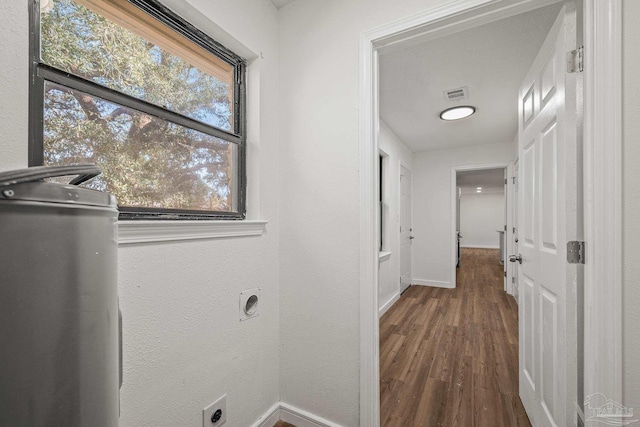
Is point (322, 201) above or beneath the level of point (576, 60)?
beneath

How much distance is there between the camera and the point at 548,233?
1.30 meters

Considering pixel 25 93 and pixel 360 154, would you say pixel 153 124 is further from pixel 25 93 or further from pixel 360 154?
pixel 360 154

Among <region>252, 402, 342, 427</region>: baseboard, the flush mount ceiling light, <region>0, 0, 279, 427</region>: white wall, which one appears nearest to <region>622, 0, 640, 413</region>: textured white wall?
<region>252, 402, 342, 427</region>: baseboard

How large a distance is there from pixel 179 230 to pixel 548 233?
167 cm

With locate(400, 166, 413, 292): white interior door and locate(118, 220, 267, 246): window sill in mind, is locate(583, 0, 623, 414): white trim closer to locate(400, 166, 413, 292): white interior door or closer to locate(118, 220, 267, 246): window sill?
locate(118, 220, 267, 246): window sill

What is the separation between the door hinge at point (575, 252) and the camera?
40.7 inches

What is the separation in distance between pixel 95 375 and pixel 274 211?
1174 mm

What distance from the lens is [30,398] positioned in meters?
0.41

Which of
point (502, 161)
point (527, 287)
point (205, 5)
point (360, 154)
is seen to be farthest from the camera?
point (502, 161)

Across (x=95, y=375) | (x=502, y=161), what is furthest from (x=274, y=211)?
(x=502, y=161)

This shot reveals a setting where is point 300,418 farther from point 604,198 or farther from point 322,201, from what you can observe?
point 604,198

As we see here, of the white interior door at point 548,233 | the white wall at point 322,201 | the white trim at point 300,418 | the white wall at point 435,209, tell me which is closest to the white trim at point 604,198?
the white interior door at point 548,233

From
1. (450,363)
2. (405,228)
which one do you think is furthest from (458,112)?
(450,363)

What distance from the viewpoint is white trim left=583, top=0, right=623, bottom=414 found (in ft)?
3.02
